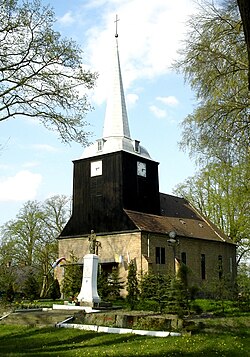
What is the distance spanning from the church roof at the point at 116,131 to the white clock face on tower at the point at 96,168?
762 mm

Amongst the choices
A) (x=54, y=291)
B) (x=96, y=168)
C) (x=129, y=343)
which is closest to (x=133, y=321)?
(x=129, y=343)

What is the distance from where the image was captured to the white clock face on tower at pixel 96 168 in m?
37.9

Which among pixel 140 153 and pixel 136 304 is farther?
pixel 140 153

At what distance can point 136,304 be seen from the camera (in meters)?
23.3

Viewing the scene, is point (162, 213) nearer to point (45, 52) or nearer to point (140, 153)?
point (140, 153)

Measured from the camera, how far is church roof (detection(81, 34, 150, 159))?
1501 inches

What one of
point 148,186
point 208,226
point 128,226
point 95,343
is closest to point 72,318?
point 95,343

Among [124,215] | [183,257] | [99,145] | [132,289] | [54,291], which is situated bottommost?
[54,291]

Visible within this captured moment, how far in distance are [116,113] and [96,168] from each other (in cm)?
523

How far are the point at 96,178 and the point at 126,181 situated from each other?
2.68 m

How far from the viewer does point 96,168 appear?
38.1 metres

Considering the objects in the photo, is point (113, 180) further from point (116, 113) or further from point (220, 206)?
point (220, 206)

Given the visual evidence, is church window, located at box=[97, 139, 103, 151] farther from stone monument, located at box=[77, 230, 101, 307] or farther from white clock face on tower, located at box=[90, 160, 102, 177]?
stone monument, located at box=[77, 230, 101, 307]

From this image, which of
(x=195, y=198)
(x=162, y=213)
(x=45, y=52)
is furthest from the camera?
(x=195, y=198)
